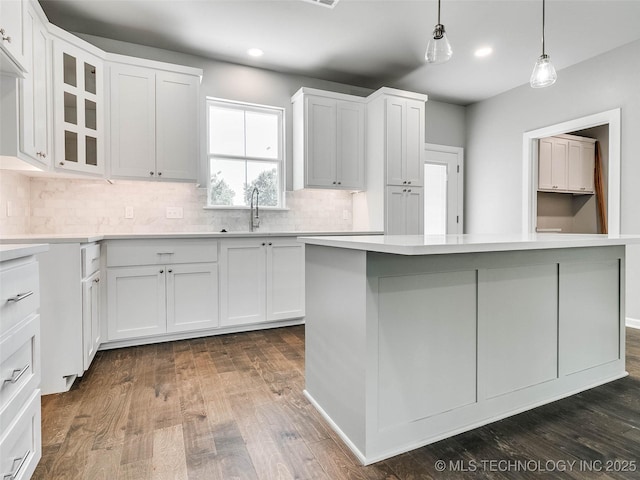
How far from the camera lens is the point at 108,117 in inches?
120

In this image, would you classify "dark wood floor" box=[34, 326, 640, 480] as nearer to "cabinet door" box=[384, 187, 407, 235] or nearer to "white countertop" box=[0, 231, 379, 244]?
"white countertop" box=[0, 231, 379, 244]

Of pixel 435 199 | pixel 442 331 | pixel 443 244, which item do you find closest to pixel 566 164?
pixel 435 199

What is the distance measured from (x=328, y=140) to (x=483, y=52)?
1.84 m

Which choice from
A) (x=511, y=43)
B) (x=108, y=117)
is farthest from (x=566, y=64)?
(x=108, y=117)

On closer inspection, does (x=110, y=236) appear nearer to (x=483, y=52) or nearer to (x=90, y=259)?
(x=90, y=259)

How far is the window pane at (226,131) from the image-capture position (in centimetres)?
378

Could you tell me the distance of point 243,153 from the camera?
3908 millimetres

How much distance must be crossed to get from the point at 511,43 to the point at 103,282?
14.2 ft

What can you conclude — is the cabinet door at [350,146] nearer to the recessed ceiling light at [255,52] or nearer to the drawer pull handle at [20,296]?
the recessed ceiling light at [255,52]

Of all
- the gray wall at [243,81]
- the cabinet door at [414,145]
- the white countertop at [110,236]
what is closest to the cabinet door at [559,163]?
the cabinet door at [414,145]

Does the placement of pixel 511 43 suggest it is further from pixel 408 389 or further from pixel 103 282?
pixel 103 282

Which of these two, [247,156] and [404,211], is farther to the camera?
[404,211]

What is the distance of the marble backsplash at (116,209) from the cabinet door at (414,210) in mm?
1111

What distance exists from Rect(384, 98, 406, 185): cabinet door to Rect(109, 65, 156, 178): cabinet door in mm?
2402
